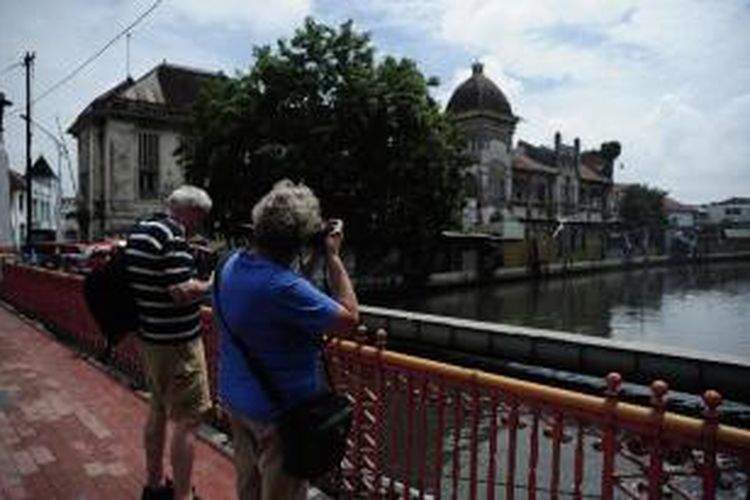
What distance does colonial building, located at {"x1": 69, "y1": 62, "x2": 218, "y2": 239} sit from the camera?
4472 centimetres

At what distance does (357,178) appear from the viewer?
31.3 m

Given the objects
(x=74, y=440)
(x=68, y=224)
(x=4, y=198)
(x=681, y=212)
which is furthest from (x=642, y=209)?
(x=74, y=440)

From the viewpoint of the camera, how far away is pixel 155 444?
5105 mm

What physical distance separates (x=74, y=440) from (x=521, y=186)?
6720 centimetres

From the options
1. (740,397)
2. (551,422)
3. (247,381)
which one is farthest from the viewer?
(740,397)

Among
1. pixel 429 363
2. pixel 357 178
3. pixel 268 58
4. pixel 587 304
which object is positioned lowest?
pixel 587 304

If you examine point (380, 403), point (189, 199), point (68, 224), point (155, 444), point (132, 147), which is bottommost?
point (155, 444)

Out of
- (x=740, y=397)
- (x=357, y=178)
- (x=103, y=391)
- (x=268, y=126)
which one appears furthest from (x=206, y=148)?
(x=103, y=391)

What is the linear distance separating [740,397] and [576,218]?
6577 centimetres

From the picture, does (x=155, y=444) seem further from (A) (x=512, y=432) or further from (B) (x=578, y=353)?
(B) (x=578, y=353)

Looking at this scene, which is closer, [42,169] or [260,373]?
[260,373]

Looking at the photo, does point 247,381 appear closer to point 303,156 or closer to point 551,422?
point 551,422

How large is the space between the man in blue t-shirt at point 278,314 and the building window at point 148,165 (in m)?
44.3

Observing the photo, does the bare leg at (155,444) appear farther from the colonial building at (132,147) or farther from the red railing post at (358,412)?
the colonial building at (132,147)
